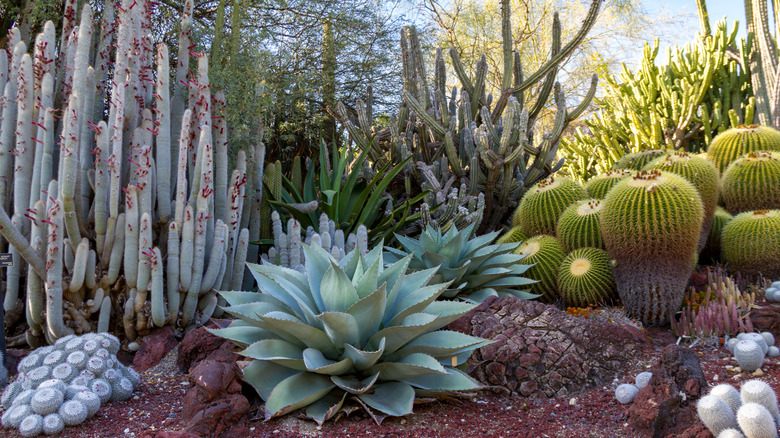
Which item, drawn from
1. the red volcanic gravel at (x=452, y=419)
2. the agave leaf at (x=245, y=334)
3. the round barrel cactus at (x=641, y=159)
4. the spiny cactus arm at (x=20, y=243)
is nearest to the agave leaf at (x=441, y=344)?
the red volcanic gravel at (x=452, y=419)

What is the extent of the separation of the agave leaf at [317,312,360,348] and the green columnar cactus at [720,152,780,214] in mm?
4130

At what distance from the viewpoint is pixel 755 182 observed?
4.85 m

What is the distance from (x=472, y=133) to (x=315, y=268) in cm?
367

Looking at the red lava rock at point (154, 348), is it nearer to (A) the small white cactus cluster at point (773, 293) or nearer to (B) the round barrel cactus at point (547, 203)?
(B) the round barrel cactus at point (547, 203)

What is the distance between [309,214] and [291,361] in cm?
270

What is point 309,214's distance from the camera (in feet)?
16.5

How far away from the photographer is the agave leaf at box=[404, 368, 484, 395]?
243 cm

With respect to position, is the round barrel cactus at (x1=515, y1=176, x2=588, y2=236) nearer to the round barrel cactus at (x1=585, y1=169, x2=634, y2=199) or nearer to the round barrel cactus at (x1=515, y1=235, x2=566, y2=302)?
the round barrel cactus at (x1=585, y1=169, x2=634, y2=199)

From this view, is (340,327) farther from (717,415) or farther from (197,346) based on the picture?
(717,415)

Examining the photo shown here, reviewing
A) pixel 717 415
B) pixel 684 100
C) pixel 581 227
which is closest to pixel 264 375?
pixel 717 415

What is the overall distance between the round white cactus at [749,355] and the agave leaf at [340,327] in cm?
189

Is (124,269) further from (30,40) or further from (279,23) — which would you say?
(279,23)

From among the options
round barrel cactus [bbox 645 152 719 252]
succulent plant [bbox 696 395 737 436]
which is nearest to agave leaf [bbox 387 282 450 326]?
succulent plant [bbox 696 395 737 436]

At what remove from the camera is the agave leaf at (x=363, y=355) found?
231 centimetres
